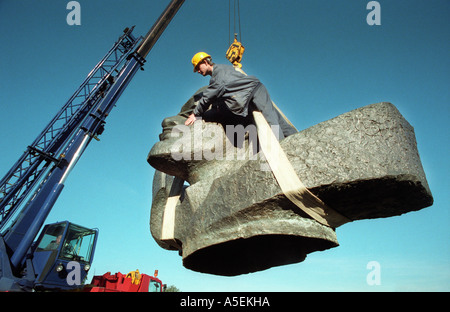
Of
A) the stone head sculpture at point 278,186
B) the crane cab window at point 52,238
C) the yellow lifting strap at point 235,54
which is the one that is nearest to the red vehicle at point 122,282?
the crane cab window at point 52,238

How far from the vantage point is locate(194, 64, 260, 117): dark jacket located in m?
2.14

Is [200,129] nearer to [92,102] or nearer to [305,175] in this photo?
[305,175]

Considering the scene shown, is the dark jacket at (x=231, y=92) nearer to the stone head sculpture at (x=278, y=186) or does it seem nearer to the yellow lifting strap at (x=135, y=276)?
the stone head sculpture at (x=278, y=186)

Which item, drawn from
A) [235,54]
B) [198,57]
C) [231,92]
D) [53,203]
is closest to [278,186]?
[231,92]

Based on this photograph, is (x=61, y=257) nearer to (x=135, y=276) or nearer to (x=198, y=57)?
(x=135, y=276)

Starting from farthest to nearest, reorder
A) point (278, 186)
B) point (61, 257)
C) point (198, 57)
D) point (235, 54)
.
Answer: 1. point (61, 257)
2. point (235, 54)
3. point (198, 57)
4. point (278, 186)

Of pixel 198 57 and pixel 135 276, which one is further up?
pixel 198 57

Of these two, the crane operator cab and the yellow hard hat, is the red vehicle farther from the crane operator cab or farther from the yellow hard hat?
the yellow hard hat

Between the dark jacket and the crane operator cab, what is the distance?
5678 millimetres

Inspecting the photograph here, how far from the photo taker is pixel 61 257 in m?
6.21

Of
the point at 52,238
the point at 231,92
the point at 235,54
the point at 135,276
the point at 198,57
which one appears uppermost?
the point at 235,54

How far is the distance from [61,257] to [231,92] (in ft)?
19.7

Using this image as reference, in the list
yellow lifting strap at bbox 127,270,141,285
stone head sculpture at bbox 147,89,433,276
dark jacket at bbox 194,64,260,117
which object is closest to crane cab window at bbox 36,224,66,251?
yellow lifting strap at bbox 127,270,141,285

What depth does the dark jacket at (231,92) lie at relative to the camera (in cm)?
214
